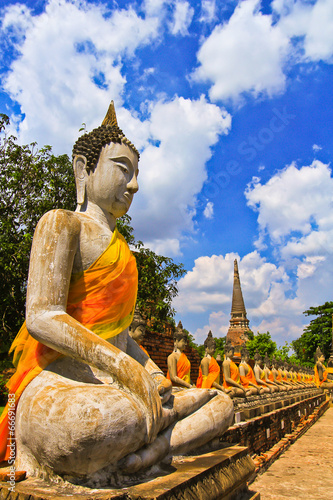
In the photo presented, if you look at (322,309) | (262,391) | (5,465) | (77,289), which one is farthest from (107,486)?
(322,309)

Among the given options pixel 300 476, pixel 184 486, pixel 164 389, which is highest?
pixel 164 389

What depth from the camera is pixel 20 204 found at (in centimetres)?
902

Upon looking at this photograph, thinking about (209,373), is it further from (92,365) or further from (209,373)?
(92,365)

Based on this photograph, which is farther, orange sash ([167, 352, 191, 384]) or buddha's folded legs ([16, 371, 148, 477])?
orange sash ([167, 352, 191, 384])

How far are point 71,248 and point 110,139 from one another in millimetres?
805

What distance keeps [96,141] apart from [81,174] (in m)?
0.23

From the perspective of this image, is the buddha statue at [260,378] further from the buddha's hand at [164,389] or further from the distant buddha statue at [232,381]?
the buddha's hand at [164,389]

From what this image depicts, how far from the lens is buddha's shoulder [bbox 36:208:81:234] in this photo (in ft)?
6.74

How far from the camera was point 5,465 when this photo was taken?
6.30 feet

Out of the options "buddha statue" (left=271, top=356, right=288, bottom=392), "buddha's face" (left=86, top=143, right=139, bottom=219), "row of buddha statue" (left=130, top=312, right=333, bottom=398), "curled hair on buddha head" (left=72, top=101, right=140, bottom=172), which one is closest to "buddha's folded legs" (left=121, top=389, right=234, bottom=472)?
"buddha's face" (left=86, top=143, right=139, bottom=219)

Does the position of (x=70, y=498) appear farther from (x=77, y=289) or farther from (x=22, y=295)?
(x=22, y=295)

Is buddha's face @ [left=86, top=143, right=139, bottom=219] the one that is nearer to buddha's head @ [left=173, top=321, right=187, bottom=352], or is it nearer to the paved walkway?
the paved walkway

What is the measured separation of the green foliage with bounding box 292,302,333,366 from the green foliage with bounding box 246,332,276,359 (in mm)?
3704

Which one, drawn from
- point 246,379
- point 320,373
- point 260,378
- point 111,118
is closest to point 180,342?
point 246,379
